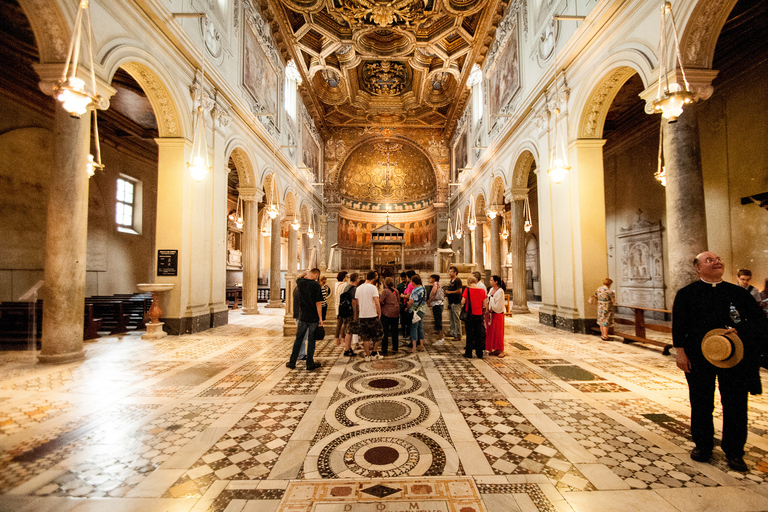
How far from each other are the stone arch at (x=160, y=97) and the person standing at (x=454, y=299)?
7.67m

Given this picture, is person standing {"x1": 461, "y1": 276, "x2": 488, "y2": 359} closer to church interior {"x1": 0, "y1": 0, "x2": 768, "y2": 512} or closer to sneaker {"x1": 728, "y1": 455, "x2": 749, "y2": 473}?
church interior {"x1": 0, "y1": 0, "x2": 768, "y2": 512}

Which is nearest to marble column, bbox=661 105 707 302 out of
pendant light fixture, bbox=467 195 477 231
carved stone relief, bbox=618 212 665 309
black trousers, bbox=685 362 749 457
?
black trousers, bbox=685 362 749 457

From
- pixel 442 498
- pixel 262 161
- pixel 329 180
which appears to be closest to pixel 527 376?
pixel 442 498

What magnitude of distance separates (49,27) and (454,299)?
879 cm

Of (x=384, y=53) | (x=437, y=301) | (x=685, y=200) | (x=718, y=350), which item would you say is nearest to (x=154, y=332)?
(x=437, y=301)

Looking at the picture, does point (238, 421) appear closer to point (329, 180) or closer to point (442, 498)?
point (442, 498)

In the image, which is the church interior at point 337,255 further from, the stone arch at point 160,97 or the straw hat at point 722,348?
the straw hat at point 722,348

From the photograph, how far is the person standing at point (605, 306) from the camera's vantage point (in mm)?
7422

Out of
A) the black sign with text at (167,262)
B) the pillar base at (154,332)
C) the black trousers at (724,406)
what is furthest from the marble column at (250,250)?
the black trousers at (724,406)

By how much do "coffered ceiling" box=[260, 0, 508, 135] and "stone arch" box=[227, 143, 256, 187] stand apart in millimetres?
6303

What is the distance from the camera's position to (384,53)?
18.1 meters

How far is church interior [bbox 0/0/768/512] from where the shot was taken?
2.57 metres

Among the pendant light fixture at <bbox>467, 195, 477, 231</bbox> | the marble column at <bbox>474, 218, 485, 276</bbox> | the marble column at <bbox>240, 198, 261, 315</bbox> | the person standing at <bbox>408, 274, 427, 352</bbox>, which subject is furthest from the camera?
the pendant light fixture at <bbox>467, 195, 477, 231</bbox>

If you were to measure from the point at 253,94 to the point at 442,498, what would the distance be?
1398 cm
